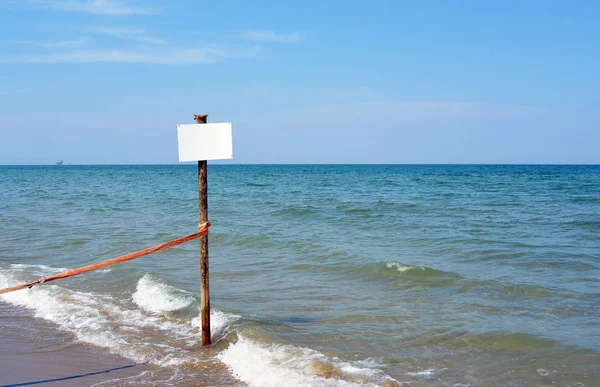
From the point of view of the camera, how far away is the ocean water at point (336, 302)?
6070 mm

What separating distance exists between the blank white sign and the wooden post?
29 centimetres

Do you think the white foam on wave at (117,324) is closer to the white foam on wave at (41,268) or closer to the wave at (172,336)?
the wave at (172,336)

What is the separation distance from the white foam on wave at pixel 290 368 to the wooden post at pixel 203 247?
42cm

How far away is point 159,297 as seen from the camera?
9.02 meters

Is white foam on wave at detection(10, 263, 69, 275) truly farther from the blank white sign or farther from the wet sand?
the blank white sign

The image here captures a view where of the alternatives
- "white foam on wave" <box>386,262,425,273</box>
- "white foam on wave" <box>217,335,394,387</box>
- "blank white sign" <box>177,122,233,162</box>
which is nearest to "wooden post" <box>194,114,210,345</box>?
"blank white sign" <box>177,122,233,162</box>

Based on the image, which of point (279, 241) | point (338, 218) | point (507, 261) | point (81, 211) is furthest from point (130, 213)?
point (507, 261)

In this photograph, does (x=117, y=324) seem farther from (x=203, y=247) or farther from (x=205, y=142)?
(x=205, y=142)

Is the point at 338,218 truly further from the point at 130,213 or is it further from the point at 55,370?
the point at 55,370

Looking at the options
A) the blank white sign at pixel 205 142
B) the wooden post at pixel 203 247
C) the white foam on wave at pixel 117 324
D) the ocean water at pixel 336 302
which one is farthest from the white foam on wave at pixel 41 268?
the blank white sign at pixel 205 142

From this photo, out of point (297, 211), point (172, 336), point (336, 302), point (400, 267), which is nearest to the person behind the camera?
point (172, 336)

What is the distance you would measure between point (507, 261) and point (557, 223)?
6.55m

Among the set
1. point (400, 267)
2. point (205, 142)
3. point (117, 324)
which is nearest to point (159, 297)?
point (117, 324)

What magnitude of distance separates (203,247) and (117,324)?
2.15 meters
